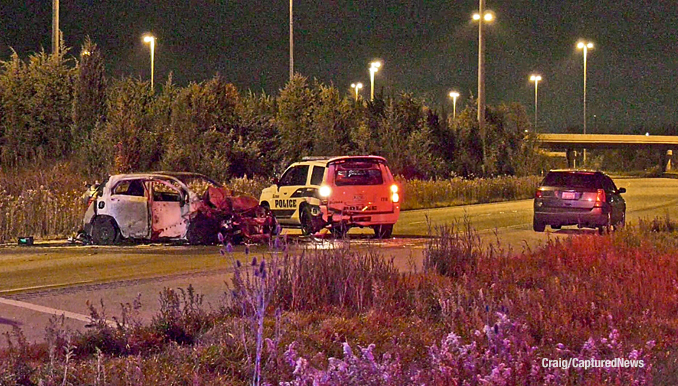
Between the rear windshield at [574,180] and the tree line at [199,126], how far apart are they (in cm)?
1167

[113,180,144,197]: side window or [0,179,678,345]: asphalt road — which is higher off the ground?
[113,180,144,197]: side window

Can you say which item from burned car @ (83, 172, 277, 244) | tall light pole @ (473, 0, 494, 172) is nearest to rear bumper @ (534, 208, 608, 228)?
burned car @ (83, 172, 277, 244)

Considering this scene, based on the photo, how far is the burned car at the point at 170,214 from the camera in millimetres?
17984

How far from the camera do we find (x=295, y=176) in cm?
2105

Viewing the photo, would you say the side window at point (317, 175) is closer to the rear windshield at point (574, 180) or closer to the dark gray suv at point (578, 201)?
the dark gray suv at point (578, 201)

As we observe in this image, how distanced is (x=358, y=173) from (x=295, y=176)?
147cm

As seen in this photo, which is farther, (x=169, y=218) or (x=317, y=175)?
(x=317, y=175)

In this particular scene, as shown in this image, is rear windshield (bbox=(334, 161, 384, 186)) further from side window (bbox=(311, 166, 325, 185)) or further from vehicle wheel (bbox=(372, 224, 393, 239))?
vehicle wheel (bbox=(372, 224, 393, 239))

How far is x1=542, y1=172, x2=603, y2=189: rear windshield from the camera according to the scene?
22.2 m

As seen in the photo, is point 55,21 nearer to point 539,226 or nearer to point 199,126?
point 199,126

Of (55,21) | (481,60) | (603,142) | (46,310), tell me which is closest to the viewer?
(46,310)

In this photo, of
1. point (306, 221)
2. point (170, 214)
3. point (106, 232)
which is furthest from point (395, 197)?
point (106, 232)

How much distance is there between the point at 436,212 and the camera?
30.0 meters

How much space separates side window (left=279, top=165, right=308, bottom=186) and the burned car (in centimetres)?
259
